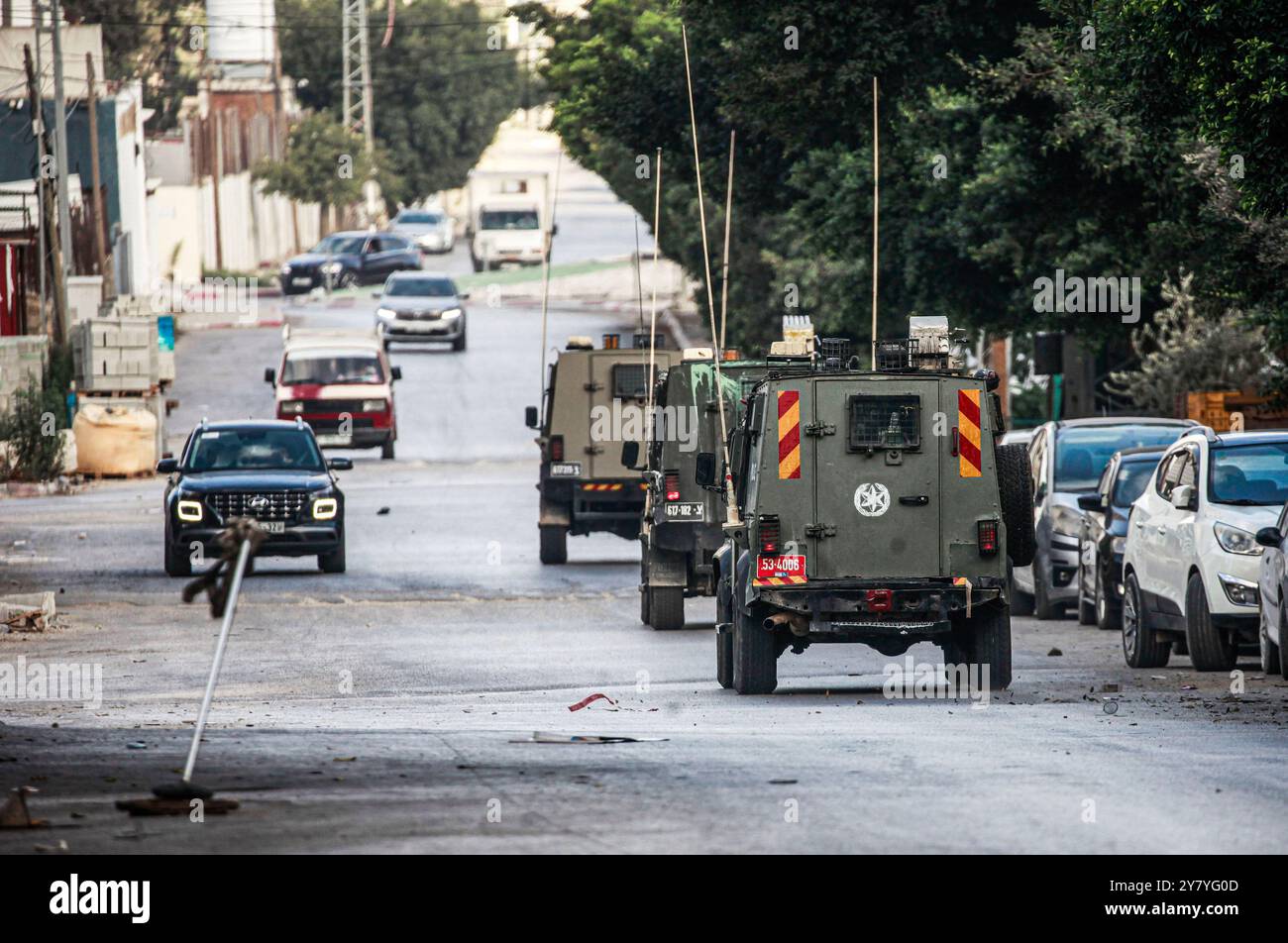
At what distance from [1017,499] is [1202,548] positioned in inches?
81.6

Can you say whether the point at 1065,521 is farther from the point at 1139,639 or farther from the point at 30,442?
the point at 30,442

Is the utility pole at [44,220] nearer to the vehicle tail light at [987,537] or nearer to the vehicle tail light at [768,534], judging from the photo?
the vehicle tail light at [768,534]

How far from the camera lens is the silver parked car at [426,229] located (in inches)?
3816

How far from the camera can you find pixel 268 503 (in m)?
27.0

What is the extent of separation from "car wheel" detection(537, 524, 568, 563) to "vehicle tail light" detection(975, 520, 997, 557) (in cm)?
1253

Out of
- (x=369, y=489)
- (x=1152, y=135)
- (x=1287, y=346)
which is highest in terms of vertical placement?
(x=1152, y=135)

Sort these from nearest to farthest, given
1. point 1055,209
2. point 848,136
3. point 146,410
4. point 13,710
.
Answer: point 13,710 < point 1055,209 < point 848,136 < point 146,410

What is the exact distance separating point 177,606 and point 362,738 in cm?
1173

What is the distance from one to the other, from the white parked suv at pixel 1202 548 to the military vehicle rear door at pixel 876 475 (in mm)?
2651

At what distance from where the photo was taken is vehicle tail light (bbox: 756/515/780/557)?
53.1 feet

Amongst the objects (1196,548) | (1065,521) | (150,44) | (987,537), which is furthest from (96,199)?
(987,537)

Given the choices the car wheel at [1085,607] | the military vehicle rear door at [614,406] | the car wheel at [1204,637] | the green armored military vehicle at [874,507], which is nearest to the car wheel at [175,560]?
the military vehicle rear door at [614,406]

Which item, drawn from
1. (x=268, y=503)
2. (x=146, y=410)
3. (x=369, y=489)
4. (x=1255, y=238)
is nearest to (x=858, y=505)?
(x=1255, y=238)
